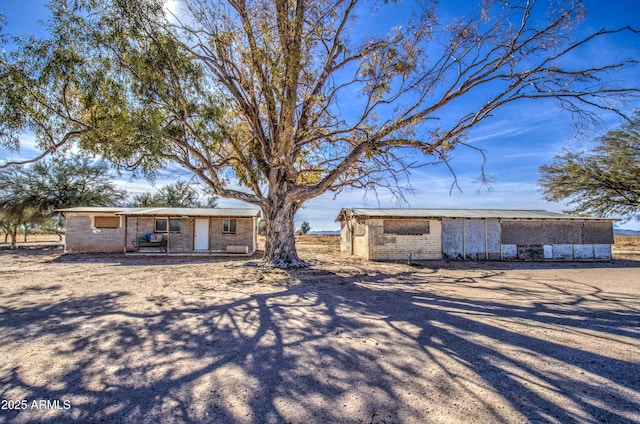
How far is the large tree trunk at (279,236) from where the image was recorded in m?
12.0

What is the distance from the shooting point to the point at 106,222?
18.2 m

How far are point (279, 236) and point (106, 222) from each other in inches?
514

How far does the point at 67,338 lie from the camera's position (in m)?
4.19

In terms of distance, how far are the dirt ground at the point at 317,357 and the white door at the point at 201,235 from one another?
11.1 metres

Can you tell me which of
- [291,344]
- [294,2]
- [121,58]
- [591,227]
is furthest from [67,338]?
[591,227]

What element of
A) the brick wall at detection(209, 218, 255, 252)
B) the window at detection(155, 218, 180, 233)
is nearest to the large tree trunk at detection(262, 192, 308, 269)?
the brick wall at detection(209, 218, 255, 252)

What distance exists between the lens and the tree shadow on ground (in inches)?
99.8

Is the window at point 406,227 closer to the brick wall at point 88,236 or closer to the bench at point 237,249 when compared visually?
the bench at point 237,249

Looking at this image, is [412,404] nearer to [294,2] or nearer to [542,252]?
[294,2]

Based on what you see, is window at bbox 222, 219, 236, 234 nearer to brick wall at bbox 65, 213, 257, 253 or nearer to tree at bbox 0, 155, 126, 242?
brick wall at bbox 65, 213, 257, 253

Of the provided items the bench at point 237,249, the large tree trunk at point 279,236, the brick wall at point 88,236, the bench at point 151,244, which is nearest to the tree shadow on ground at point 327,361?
the large tree trunk at point 279,236

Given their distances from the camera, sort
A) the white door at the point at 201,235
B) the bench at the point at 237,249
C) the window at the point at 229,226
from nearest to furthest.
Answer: the bench at the point at 237,249 < the white door at the point at 201,235 < the window at the point at 229,226

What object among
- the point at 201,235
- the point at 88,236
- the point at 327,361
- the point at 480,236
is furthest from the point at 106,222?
the point at 480,236

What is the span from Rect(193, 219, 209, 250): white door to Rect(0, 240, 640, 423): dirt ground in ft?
36.5
